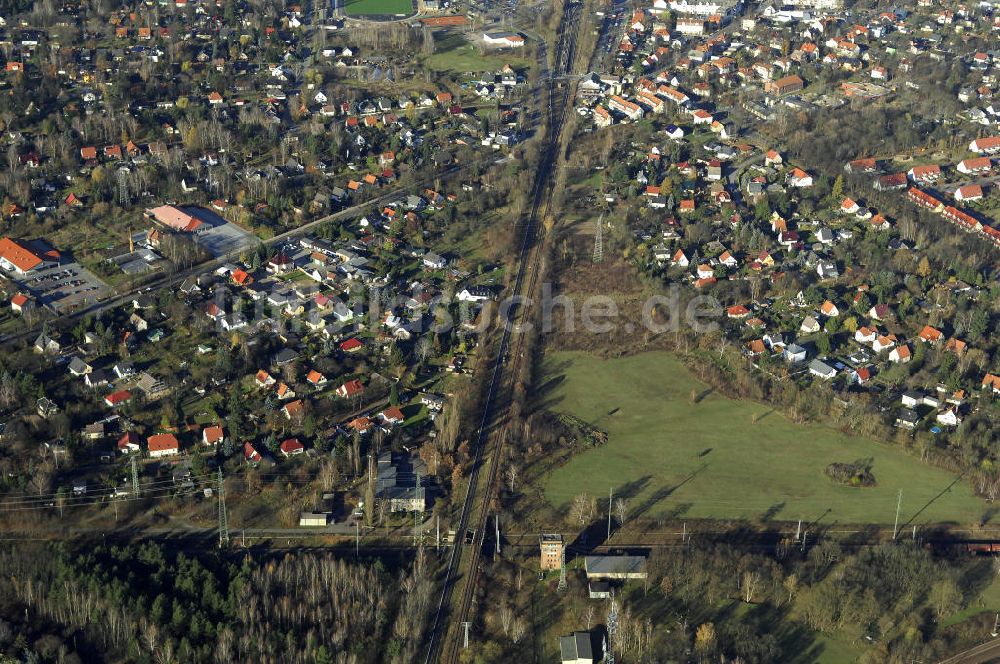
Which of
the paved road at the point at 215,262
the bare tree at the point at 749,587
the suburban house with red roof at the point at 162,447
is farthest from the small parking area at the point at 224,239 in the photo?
the bare tree at the point at 749,587

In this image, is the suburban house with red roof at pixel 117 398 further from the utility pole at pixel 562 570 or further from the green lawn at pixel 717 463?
the utility pole at pixel 562 570

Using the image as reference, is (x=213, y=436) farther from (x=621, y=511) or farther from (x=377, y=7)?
(x=377, y=7)

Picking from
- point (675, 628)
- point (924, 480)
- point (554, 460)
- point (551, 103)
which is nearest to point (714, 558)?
point (675, 628)

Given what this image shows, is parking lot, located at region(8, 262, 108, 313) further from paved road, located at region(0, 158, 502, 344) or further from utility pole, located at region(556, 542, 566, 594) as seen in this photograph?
utility pole, located at region(556, 542, 566, 594)

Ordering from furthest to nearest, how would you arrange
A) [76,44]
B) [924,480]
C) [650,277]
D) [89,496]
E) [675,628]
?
[76,44] → [650,277] → [924,480] → [89,496] → [675,628]

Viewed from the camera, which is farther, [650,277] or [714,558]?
[650,277]

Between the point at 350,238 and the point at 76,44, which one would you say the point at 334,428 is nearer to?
the point at 350,238
